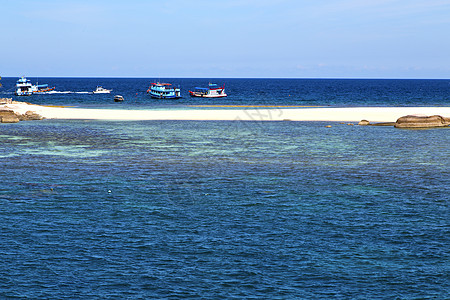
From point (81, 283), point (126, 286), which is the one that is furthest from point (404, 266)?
point (81, 283)

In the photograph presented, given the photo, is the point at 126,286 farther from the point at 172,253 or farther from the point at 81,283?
the point at 172,253

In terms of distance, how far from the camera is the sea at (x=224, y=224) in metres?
16.2

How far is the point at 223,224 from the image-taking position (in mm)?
22438

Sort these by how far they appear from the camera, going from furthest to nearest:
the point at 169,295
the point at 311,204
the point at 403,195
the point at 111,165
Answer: the point at 111,165
the point at 403,195
the point at 311,204
the point at 169,295

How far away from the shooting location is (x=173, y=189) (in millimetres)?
29703

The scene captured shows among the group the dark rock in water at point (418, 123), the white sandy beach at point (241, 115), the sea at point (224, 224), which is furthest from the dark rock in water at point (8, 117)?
the dark rock in water at point (418, 123)

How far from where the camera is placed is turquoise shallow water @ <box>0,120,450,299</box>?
16.3 meters

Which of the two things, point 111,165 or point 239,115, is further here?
point 239,115

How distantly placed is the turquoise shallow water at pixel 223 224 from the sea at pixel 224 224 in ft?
0.22

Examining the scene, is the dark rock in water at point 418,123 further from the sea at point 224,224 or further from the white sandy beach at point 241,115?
the sea at point 224,224

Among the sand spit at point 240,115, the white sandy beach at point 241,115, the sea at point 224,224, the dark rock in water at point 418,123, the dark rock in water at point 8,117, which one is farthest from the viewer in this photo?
the white sandy beach at point 241,115

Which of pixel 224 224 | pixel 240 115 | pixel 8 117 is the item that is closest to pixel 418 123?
pixel 240 115

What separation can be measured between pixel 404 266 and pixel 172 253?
807 centimetres

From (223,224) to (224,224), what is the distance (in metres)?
0.04
